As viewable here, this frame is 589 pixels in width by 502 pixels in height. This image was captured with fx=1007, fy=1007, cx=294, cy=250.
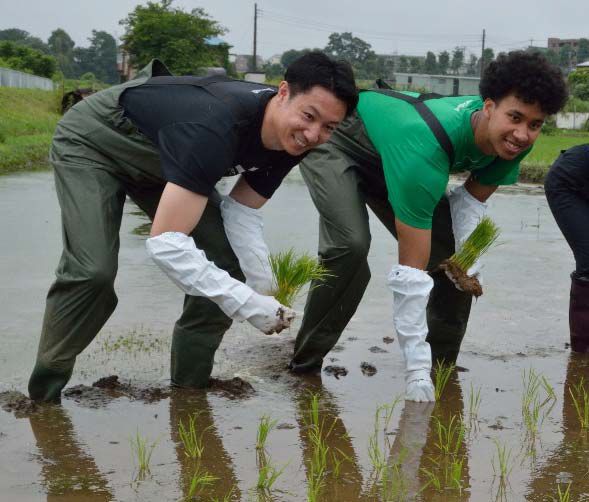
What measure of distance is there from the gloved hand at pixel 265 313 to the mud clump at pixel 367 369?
1660 mm

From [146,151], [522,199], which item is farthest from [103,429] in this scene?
[522,199]

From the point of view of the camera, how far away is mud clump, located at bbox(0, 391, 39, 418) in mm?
4324

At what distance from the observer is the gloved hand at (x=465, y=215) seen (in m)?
5.02

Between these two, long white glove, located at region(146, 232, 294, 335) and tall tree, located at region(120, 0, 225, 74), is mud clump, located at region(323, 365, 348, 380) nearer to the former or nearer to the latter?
long white glove, located at region(146, 232, 294, 335)

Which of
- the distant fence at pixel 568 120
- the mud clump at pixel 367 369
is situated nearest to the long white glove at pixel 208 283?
the mud clump at pixel 367 369

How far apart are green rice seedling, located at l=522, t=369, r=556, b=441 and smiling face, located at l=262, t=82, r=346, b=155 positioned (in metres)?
1.59

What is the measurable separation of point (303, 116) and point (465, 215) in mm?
1532

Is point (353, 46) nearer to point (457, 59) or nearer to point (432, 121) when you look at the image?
point (457, 59)

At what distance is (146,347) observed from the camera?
5629 mm

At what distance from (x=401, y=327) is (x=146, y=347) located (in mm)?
1624

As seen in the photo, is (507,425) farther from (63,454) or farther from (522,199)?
(522,199)

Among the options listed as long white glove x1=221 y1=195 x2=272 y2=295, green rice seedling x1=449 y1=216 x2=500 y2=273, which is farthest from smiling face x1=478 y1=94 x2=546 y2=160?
long white glove x1=221 y1=195 x2=272 y2=295

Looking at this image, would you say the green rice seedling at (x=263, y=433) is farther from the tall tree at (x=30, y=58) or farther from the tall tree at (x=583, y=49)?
the tall tree at (x=583, y=49)

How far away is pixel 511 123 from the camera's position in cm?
436
